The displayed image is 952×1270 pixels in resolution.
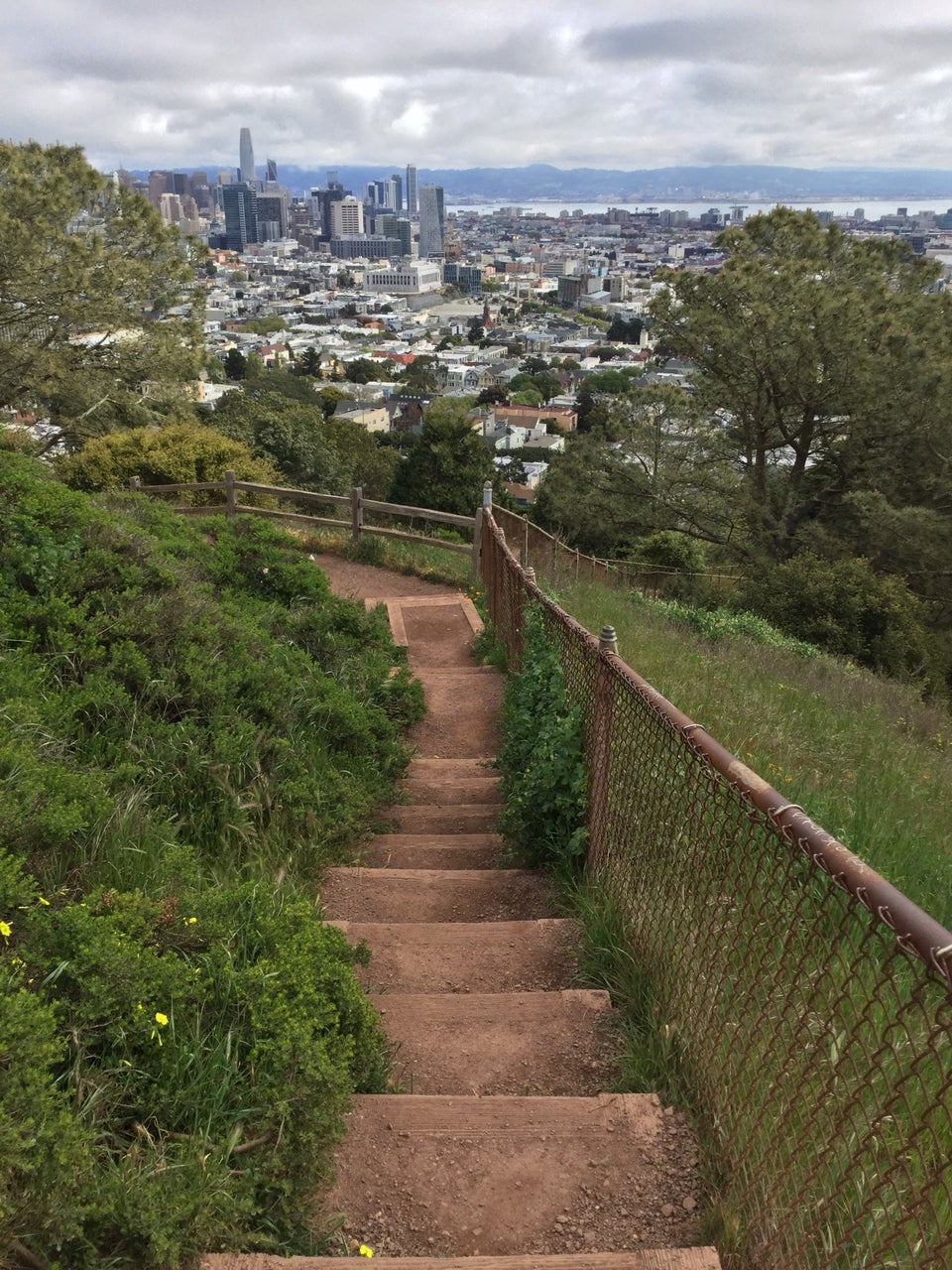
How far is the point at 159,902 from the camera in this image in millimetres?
2711

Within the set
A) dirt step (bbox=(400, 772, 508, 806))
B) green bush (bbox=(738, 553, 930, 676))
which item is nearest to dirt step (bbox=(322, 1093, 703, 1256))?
dirt step (bbox=(400, 772, 508, 806))

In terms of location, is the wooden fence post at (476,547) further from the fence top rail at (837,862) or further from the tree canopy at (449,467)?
the tree canopy at (449,467)

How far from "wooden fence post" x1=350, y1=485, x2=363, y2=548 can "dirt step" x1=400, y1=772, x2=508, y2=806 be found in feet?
22.8

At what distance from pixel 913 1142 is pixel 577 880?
7.91ft

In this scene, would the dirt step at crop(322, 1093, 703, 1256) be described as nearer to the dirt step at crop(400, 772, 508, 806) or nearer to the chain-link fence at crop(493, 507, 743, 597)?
the dirt step at crop(400, 772, 508, 806)

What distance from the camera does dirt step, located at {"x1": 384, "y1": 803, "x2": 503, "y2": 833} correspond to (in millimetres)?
5027

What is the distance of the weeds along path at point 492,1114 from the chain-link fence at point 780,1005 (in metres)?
0.19

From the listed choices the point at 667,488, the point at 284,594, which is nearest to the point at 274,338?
the point at 667,488

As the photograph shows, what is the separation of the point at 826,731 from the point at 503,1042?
13.6 ft

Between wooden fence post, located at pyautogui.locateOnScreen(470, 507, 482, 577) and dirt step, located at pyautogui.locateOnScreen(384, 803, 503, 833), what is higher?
wooden fence post, located at pyautogui.locateOnScreen(470, 507, 482, 577)

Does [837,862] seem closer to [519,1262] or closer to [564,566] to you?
[519,1262]

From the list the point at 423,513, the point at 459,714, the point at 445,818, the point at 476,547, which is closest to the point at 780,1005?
the point at 445,818

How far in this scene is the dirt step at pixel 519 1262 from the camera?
74.1 inches

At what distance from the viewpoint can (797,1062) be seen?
7.23 feet
